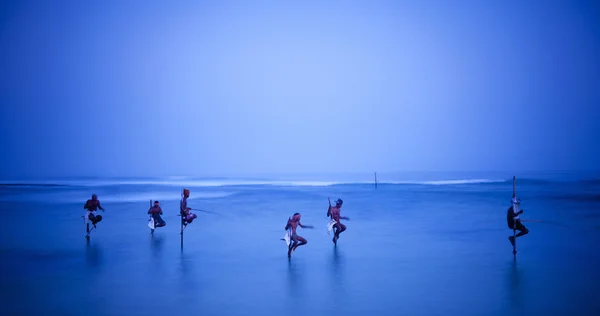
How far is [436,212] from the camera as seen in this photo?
30.4 metres

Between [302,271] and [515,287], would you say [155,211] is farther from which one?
[515,287]

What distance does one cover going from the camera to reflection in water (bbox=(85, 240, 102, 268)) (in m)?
14.4

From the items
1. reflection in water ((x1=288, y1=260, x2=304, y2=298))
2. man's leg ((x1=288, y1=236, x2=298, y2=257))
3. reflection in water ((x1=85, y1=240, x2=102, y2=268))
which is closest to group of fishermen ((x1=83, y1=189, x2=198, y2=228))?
reflection in water ((x1=85, y1=240, x2=102, y2=268))

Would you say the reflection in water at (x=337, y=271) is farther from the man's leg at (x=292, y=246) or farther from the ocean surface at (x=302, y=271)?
the man's leg at (x=292, y=246)

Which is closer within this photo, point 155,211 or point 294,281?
point 294,281

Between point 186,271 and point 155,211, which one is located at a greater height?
point 155,211

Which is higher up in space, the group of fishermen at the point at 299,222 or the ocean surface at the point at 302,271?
the group of fishermen at the point at 299,222

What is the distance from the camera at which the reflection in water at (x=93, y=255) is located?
1444 cm

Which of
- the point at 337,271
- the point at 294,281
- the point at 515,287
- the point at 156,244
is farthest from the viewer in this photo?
the point at 156,244

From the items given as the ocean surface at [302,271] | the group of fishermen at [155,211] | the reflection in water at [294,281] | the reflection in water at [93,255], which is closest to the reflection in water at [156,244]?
the ocean surface at [302,271]

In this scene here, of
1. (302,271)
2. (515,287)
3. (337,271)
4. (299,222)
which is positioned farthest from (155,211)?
(515,287)

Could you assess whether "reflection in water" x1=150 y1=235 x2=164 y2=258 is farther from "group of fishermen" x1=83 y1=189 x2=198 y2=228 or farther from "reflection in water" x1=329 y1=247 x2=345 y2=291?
"reflection in water" x1=329 y1=247 x2=345 y2=291

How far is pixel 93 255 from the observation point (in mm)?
15789

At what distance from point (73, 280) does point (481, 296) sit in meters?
9.62
